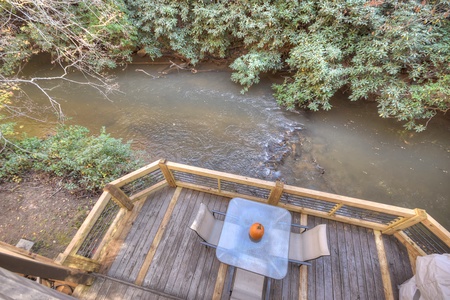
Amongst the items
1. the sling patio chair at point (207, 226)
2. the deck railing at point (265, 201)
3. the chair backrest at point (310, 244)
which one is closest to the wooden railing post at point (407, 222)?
the deck railing at point (265, 201)

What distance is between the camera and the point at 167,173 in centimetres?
324

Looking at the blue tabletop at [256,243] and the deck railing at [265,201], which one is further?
the deck railing at [265,201]

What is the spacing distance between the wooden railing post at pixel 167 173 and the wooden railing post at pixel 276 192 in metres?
1.72

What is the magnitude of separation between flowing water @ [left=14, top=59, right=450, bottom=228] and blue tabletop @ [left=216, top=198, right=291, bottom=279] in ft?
8.83

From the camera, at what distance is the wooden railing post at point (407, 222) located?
2.41 m

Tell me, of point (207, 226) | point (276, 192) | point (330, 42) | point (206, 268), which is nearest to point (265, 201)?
point (276, 192)

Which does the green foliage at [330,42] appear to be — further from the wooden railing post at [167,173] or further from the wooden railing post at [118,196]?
the wooden railing post at [118,196]

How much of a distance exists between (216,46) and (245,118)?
126 inches

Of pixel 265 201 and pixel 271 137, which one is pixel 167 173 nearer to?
pixel 265 201

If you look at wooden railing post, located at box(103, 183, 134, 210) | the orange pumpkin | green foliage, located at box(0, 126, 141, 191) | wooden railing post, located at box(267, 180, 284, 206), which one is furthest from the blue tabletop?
green foliage, located at box(0, 126, 141, 191)

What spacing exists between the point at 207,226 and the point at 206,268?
0.65 meters

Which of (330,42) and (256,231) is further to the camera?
(330,42)

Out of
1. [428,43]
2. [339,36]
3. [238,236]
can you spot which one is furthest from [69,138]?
[428,43]

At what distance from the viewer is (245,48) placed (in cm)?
779
